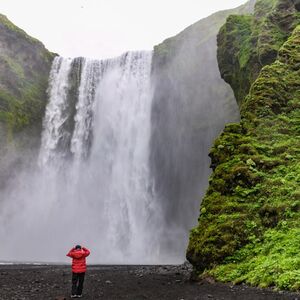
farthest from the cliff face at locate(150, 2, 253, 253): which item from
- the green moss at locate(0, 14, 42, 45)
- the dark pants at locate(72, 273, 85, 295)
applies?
the dark pants at locate(72, 273, 85, 295)

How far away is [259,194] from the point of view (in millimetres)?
16500

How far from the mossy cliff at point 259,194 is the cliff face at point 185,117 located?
2049cm

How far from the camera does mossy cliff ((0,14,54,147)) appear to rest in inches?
1921

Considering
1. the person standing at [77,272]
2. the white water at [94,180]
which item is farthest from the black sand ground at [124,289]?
the white water at [94,180]

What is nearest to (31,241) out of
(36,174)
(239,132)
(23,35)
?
(36,174)

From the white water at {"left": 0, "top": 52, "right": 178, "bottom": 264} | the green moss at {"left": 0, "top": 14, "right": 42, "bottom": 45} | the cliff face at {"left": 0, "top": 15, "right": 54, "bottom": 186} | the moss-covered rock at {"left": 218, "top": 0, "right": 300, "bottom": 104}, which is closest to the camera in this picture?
the moss-covered rock at {"left": 218, "top": 0, "right": 300, "bottom": 104}

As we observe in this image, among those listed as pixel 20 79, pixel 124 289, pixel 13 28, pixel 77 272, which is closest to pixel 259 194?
pixel 124 289

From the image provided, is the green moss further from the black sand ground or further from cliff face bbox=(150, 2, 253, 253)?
the black sand ground

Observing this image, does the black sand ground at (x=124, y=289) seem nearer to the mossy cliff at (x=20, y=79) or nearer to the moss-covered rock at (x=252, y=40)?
the moss-covered rock at (x=252, y=40)

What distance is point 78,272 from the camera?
1348 centimetres

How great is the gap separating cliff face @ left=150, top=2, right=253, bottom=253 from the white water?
126cm

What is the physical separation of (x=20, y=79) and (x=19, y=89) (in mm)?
1511

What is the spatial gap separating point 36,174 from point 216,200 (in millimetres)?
34382

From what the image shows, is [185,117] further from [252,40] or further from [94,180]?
[252,40]
